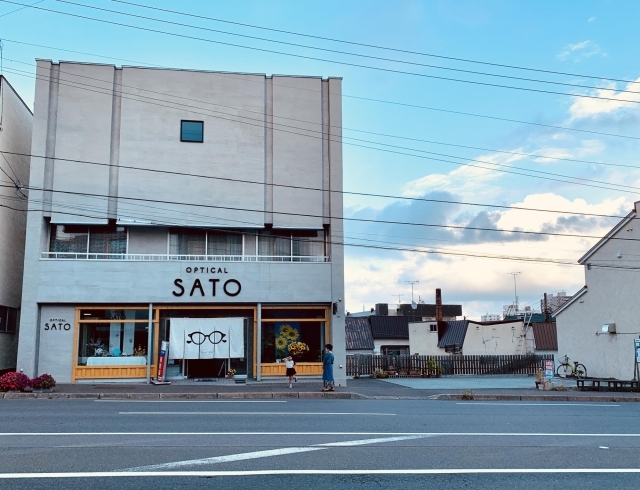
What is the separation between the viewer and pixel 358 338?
55.1m

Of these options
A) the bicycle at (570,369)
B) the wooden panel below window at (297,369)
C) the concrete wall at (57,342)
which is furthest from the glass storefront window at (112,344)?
the bicycle at (570,369)

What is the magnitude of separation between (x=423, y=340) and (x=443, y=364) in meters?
19.8

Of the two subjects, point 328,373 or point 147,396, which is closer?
point 147,396

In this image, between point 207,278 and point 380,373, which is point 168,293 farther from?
point 380,373

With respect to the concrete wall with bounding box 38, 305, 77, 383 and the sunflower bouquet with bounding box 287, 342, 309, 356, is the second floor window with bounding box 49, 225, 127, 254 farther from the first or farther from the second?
the sunflower bouquet with bounding box 287, 342, 309, 356

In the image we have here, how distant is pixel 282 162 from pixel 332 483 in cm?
1925

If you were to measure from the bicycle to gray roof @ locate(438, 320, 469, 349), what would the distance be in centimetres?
1602

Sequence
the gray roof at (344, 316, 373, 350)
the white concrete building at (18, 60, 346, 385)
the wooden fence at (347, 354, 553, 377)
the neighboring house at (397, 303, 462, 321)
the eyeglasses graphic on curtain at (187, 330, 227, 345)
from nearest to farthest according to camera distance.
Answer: the white concrete building at (18, 60, 346, 385), the eyeglasses graphic on curtain at (187, 330, 227, 345), the wooden fence at (347, 354, 553, 377), the gray roof at (344, 316, 373, 350), the neighboring house at (397, 303, 462, 321)

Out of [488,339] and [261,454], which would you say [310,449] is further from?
[488,339]

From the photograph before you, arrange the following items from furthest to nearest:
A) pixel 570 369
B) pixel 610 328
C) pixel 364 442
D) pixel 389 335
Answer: pixel 389 335, pixel 570 369, pixel 610 328, pixel 364 442

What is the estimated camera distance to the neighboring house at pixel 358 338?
5431 centimetres

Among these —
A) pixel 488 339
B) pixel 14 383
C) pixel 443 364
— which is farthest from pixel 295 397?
pixel 488 339

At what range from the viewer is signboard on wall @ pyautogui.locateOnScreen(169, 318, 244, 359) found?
77.8 ft

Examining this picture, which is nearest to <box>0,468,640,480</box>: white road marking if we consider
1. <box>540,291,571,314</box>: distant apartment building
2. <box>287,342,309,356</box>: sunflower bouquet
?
<box>287,342,309,356</box>: sunflower bouquet
